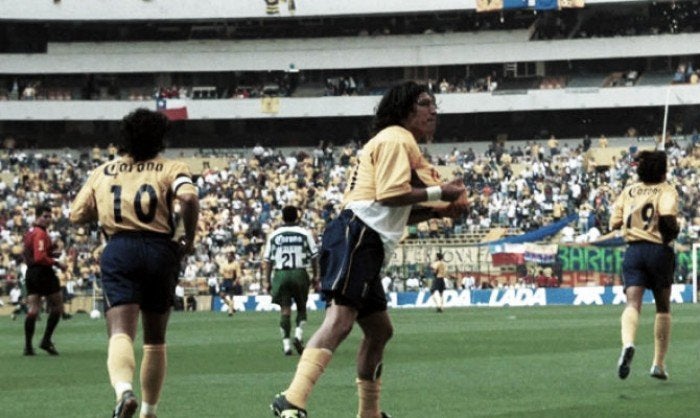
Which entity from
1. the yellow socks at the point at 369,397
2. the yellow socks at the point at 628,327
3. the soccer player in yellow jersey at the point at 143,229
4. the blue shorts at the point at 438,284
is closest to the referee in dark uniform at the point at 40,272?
the yellow socks at the point at 628,327

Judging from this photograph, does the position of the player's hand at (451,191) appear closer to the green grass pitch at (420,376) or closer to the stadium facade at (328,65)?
the green grass pitch at (420,376)

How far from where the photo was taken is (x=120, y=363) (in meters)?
9.60

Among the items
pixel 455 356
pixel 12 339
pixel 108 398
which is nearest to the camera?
pixel 108 398

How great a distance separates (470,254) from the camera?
4894 centimetres

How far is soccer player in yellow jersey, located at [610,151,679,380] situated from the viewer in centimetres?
1496

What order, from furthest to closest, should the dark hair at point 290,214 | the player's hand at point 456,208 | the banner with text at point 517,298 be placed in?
the banner with text at point 517,298, the dark hair at point 290,214, the player's hand at point 456,208

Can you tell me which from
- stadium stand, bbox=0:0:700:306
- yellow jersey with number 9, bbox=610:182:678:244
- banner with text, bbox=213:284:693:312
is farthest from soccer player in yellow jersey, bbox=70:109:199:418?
stadium stand, bbox=0:0:700:306

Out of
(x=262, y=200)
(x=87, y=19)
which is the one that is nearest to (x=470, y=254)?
(x=262, y=200)

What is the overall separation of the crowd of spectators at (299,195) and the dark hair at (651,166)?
3324 centimetres

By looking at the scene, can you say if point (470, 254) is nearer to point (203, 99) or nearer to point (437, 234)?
point (437, 234)

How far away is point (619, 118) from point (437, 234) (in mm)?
22838

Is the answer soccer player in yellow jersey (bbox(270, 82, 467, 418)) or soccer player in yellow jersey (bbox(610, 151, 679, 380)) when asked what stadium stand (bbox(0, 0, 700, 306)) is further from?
soccer player in yellow jersey (bbox(270, 82, 467, 418))

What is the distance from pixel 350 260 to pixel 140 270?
1.44m

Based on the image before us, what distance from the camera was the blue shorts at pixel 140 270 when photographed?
32.9 feet
